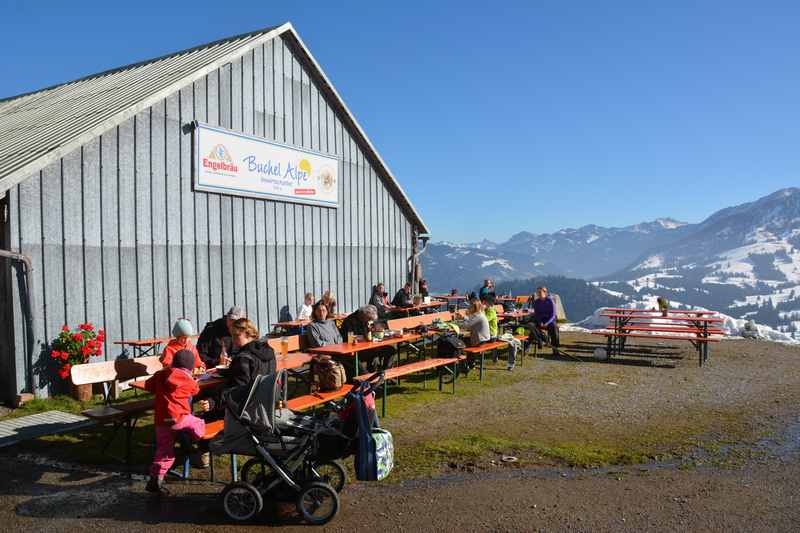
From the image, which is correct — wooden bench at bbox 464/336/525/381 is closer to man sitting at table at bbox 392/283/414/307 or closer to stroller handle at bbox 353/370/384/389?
stroller handle at bbox 353/370/384/389

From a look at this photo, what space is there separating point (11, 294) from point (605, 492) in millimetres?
9041

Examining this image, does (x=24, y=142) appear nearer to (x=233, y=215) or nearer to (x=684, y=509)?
(x=233, y=215)

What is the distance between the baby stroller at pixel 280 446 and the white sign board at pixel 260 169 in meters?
8.34

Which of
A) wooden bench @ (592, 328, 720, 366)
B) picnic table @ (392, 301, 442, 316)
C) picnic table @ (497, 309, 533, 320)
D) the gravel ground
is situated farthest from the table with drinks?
picnic table @ (392, 301, 442, 316)

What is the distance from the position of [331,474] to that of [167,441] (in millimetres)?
1592

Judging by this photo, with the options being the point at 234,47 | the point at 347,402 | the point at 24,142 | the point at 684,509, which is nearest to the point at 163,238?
the point at 24,142

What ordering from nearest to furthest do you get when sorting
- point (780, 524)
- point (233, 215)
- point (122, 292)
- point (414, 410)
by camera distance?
point (780, 524), point (414, 410), point (122, 292), point (233, 215)

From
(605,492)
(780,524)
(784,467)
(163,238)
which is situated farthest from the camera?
(163,238)

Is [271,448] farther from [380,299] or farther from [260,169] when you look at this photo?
[380,299]

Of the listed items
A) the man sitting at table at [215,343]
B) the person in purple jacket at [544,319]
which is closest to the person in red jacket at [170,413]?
the man sitting at table at [215,343]

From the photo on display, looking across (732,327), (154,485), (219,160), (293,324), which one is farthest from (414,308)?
(154,485)

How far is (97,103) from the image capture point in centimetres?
1251

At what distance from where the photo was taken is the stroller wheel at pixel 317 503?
16.4 ft

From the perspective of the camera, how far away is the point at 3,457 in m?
6.67
